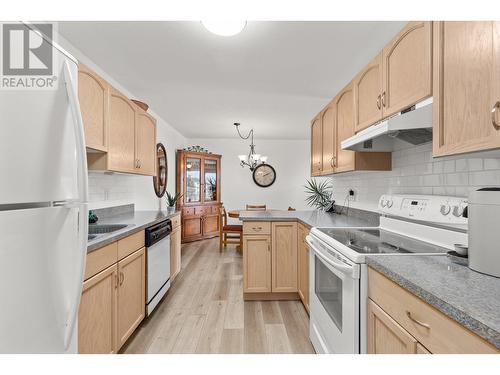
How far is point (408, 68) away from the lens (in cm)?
136

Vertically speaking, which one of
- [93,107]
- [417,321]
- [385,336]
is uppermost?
[93,107]

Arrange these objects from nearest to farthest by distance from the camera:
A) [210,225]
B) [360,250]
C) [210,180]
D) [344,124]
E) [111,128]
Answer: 1. [360,250]
2. [111,128]
3. [344,124]
4. [210,225]
5. [210,180]

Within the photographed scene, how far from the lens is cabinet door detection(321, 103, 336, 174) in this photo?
2500 mm

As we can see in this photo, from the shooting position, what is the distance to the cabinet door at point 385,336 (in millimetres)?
852

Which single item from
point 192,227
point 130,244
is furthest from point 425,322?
point 192,227

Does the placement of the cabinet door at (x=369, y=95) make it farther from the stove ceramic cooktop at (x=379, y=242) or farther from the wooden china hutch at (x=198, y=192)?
the wooden china hutch at (x=198, y=192)

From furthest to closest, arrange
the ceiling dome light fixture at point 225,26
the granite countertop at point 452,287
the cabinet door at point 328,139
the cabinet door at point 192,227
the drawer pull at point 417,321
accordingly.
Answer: the cabinet door at point 192,227, the cabinet door at point 328,139, the ceiling dome light fixture at point 225,26, the drawer pull at point 417,321, the granite countertop at point 452,287

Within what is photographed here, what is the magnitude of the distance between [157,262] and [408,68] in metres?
2.40

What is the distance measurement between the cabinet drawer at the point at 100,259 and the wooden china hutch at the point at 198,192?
3.48 meters

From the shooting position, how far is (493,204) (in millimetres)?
827

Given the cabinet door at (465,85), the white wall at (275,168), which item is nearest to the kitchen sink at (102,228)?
the cabinet door at (465,85)

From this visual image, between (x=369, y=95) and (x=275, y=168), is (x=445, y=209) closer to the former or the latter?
(x=369, y=95)

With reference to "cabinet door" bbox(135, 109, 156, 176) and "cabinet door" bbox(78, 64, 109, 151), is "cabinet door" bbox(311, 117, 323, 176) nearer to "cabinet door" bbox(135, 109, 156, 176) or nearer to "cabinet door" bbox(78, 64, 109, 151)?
"cabinet door" bbox(135, 109, 156, 176)
